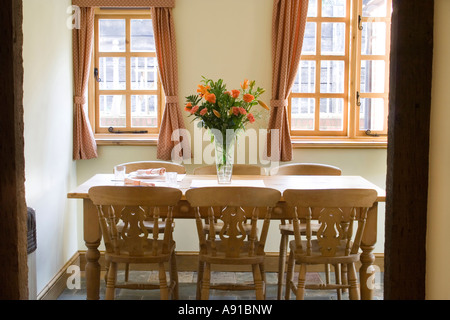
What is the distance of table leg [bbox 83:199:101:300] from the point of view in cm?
314

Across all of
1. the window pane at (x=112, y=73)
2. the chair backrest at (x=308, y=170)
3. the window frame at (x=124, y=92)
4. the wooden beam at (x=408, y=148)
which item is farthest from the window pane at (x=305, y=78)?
the wooden beam at (x=408, y=148)

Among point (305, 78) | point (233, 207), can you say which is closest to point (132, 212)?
point (233, 207)

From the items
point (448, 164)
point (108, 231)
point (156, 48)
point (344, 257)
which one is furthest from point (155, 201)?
point (156, 48)

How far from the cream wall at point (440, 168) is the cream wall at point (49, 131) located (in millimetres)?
2517

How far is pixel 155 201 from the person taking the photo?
9.39 feet

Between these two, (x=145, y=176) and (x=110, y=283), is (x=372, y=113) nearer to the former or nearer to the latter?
(x=145, y=176)

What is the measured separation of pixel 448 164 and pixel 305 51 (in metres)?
3.20

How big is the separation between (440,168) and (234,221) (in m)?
1.48

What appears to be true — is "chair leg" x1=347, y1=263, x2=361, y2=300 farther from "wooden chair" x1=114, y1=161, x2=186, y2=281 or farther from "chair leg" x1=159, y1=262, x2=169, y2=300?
"wooden chair" x1=114, y1=161, x2=186, y2=281

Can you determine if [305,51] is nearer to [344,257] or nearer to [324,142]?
[324,142]

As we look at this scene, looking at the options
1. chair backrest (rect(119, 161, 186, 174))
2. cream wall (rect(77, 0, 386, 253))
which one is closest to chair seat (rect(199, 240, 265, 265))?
chair backrest (rect(119, 161, 186, 174))

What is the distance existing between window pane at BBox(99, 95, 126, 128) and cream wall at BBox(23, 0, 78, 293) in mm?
374

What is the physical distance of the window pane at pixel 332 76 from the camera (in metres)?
4.66
